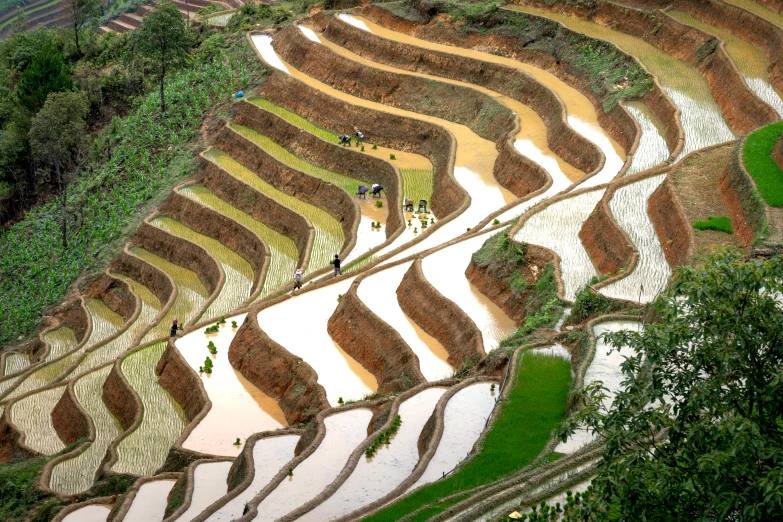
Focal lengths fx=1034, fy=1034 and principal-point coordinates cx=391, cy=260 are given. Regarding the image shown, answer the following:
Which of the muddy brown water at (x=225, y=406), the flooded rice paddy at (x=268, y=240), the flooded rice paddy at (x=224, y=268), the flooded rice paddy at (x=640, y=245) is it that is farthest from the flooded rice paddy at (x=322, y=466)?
the flooded rice paddy at (x=224, y=268)

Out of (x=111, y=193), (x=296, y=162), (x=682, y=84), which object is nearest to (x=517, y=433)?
(x=682, y=84)

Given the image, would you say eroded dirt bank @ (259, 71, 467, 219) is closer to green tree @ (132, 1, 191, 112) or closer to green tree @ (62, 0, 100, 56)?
green tree @ (132, 1, 191, 112)

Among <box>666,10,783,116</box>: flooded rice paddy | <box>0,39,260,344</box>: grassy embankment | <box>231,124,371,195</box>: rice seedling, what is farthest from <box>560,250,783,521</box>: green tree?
<box>0,39,260,344</box>: grassy embankment

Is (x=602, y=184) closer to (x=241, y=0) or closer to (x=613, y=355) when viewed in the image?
(x=613, y=355)

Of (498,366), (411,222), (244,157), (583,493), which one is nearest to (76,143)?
(244,157)

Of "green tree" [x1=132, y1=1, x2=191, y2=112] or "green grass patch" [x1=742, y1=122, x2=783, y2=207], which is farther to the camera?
"green tree" [x1=132, y1=1, x2=191, y2=112]

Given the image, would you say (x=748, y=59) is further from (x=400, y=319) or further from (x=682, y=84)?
(x=400, y=319)
